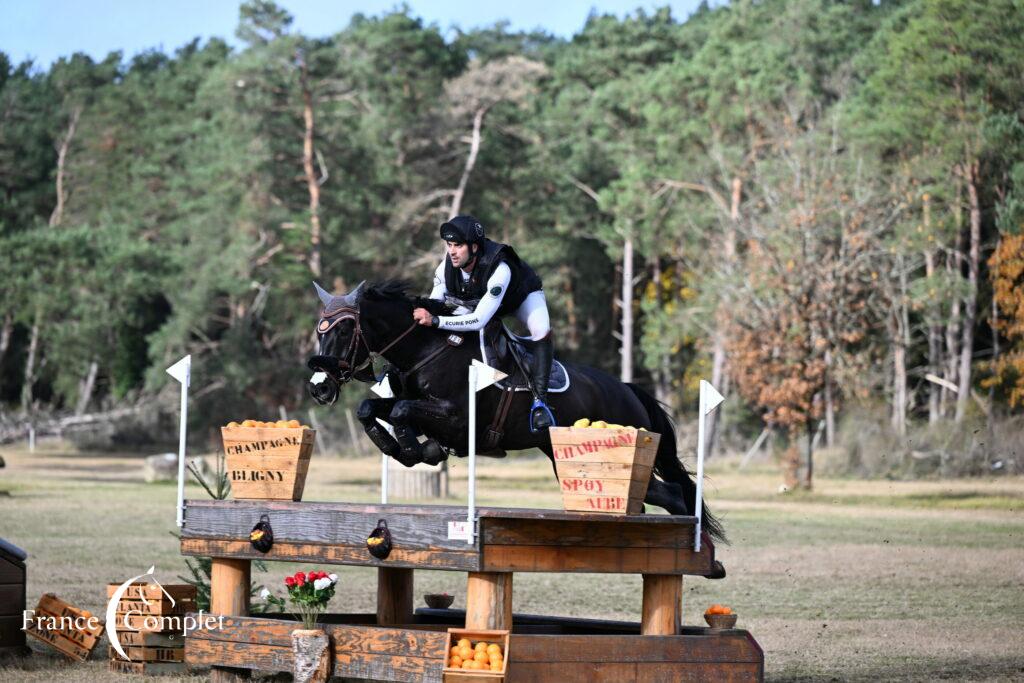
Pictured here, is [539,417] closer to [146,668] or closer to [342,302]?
[342,302]

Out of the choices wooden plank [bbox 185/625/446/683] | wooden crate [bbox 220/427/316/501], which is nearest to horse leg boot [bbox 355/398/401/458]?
wooden crate [bbox 220/427/316/501]

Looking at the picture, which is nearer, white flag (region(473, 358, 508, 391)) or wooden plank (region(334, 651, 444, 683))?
wooden plank (region(334, 651, 444, 683))

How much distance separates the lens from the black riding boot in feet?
26.5

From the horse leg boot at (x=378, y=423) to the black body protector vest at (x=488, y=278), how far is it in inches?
34.1

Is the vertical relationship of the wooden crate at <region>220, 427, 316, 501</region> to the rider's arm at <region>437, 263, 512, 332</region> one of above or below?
below

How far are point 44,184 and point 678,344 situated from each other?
93.0 ft

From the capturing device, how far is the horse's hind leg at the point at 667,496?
27.1ft

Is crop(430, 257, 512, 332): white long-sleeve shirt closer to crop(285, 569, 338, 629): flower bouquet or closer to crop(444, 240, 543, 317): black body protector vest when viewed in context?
crop(444, 240, 543, 317): black body protector vest

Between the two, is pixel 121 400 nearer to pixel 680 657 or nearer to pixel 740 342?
pixel 740 342

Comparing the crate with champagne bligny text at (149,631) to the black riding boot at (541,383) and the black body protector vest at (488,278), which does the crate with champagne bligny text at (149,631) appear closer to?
the black riding boot at (541,383)

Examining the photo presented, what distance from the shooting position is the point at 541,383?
8.15m

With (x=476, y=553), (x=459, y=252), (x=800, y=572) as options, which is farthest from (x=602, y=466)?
(x=800, y=572)

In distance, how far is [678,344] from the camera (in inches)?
1879

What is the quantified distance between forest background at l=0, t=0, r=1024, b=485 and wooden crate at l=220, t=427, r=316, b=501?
23.9 metres
